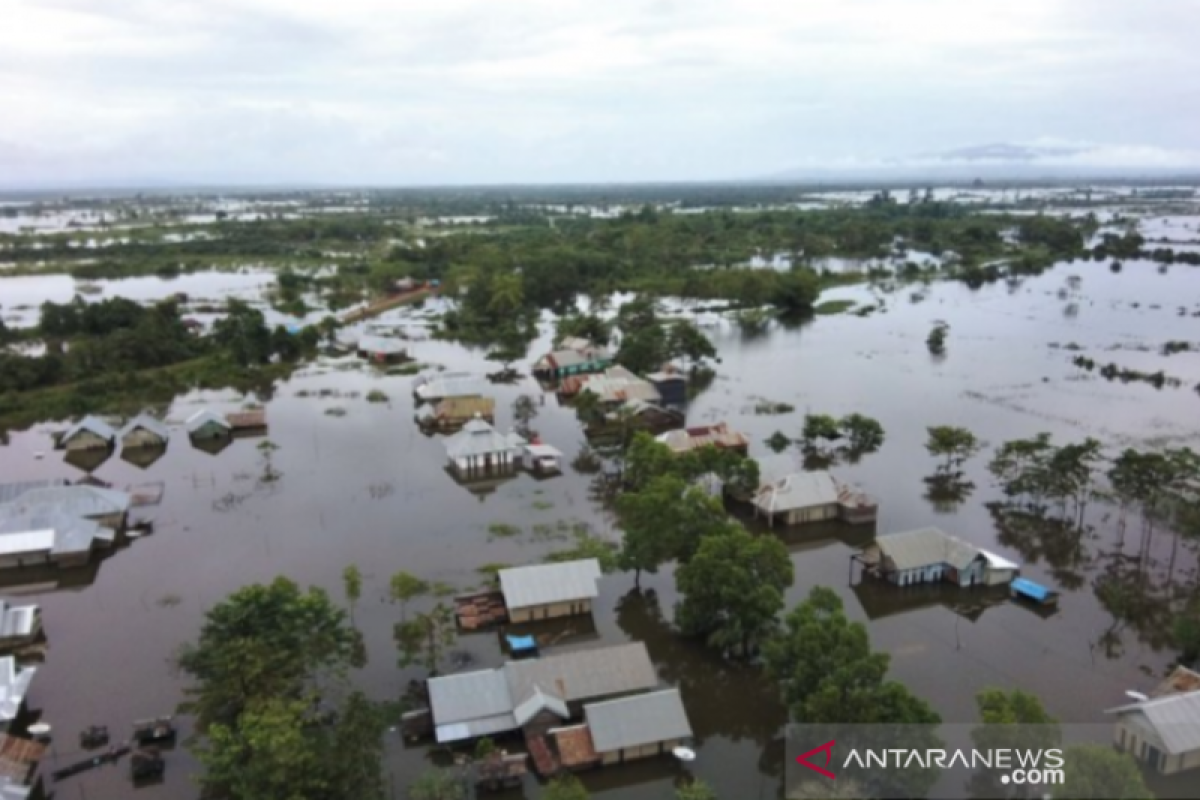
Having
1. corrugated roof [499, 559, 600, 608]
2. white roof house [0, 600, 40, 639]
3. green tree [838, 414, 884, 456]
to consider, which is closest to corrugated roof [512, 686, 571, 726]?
corrugated roof [499, 559, 600, 608]

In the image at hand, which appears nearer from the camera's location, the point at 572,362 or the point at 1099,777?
the point at 1099,777

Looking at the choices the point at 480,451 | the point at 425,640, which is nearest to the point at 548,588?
the point at 425,640

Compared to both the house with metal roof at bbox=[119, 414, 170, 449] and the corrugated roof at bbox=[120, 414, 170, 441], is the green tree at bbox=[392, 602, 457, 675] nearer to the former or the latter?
the house with metal roof at bbox=[119, 414, 170, 449]

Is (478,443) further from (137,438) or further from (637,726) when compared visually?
(637,726)

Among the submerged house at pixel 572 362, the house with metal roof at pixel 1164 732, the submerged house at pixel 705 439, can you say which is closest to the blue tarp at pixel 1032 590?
the house with metal roof at pixel 1164 732

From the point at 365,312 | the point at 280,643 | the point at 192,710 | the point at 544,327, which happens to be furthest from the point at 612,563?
the point at 365,312

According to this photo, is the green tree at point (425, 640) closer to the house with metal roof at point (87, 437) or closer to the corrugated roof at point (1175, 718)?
the corrugated roof at point (1175, 718)

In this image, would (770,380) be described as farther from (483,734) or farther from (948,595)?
(483,734)
